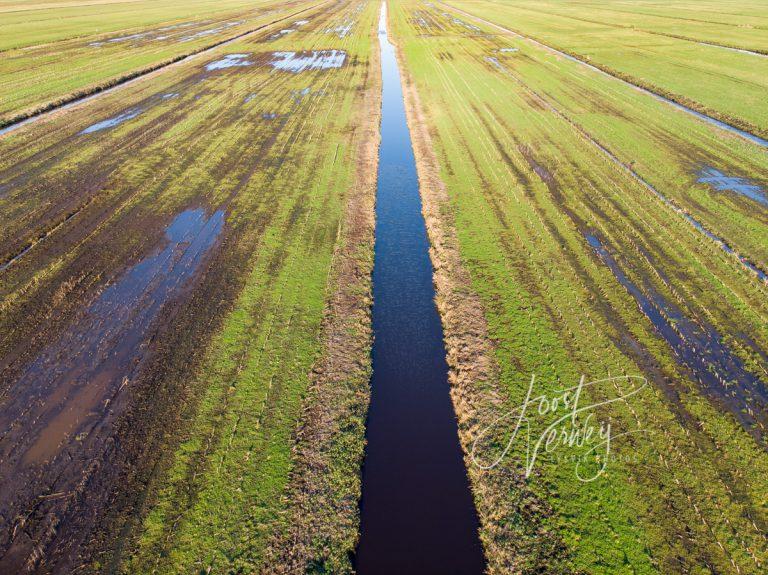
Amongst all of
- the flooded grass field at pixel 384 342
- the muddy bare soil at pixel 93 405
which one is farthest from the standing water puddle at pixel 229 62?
the muddy bare soil at pixel 93 405

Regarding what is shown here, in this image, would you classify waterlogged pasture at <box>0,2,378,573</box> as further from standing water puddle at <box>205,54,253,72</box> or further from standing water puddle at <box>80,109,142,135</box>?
standing water puddle at <box>205,54,253,72</box>

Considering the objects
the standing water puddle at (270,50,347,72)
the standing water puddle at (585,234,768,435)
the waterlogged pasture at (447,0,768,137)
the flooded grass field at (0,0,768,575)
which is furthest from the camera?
the standing water puddle at (270,50,347,72)

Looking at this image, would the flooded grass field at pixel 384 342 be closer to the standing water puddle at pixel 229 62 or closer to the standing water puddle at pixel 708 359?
the standing water puddle at pixel 708 359

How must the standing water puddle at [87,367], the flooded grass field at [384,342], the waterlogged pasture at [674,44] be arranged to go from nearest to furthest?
the flooded grass field at [384,342], the standing water puddle at [87,367], the waterlogged pasture at [674,44]

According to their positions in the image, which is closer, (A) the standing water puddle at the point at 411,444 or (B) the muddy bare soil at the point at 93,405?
(A) the standing water puddle at the point at 411,444

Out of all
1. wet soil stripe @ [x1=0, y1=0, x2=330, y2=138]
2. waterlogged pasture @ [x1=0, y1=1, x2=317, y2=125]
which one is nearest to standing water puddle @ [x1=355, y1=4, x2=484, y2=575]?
wet soil stripe @ [x1=0, y1=0, x2=330, y2=138]

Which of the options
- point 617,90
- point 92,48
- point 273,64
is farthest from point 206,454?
point 92,48
